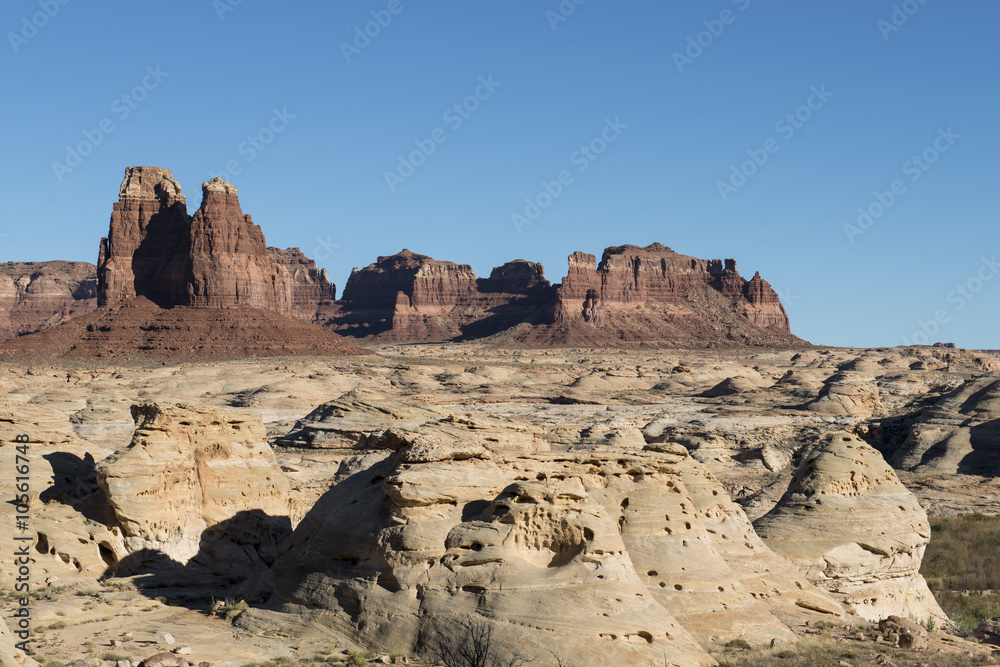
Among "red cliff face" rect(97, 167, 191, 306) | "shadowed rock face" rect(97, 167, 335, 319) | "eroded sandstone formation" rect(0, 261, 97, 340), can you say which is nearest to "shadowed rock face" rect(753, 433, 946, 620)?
"shadowed rock face" rect(97, 167, 335, 319)

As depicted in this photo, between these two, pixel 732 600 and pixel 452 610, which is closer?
pixel 452 610

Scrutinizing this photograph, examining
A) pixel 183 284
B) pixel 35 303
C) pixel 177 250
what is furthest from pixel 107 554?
pixel 35 303

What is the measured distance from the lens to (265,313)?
10919cm

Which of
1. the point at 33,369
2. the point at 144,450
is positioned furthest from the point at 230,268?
the point at 144,450

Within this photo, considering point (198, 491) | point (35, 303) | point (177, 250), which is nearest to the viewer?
point (198, 491)

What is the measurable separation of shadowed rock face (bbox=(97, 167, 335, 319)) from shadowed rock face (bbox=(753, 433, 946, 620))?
9747 cm

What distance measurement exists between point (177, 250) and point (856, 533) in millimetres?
104439

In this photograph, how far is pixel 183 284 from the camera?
107562 mm

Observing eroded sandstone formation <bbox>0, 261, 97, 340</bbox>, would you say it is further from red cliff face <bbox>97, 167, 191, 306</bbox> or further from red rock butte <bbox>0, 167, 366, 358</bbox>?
red rock butte <bbox>0, 167, 366, 358</bbox>

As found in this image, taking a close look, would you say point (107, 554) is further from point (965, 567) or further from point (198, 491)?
point (965, 567)

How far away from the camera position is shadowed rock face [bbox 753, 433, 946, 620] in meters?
16.8

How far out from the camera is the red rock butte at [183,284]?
99375mm

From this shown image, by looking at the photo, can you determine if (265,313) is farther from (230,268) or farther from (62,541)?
(62,541)

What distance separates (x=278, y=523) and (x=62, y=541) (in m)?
4.40
